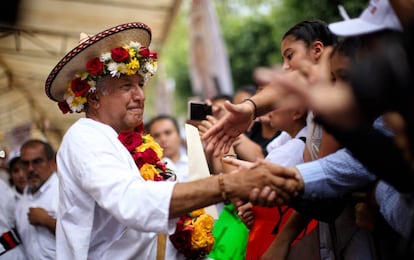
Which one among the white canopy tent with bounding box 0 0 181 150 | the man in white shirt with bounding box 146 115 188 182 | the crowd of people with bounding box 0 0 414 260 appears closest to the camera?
the crowd of people with bounding box 0 0 414 260

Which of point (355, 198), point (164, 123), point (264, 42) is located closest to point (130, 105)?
point (355, 198)

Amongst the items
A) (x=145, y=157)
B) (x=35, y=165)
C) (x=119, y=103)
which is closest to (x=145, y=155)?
(x=145, y=157)

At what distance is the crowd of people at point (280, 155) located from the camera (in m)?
2.32

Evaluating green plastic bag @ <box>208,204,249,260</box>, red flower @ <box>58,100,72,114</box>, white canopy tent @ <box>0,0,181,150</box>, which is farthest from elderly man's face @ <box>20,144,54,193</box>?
red flower @ <box>58,100,72,114</box>

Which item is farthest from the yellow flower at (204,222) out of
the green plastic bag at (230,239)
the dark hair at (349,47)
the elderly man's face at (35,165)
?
the elderly man's face at (35,165)

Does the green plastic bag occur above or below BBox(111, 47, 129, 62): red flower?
below

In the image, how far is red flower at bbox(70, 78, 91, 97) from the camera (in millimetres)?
3750

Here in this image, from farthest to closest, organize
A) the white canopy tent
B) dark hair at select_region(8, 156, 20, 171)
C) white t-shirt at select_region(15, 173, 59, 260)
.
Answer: the white canopy tent < dark hair at select_region(8, 156, 20, 171) < white t-shirt at select_region(15, 173, 59, 260)

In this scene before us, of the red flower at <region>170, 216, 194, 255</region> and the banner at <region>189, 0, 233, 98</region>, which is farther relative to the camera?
the banner at <region>189, 0, 233, 98</region>

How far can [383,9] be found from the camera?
2.88m

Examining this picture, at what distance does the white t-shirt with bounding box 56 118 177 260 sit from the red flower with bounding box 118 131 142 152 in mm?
100

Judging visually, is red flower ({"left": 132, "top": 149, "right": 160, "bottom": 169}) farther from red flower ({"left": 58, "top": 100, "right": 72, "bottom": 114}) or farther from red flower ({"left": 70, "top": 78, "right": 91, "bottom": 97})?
red flower ({"left": 58, "top": 100, "right": 72, "bottom": 114})

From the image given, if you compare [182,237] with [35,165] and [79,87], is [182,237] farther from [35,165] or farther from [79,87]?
[35,165]

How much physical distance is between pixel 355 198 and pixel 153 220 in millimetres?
1180
